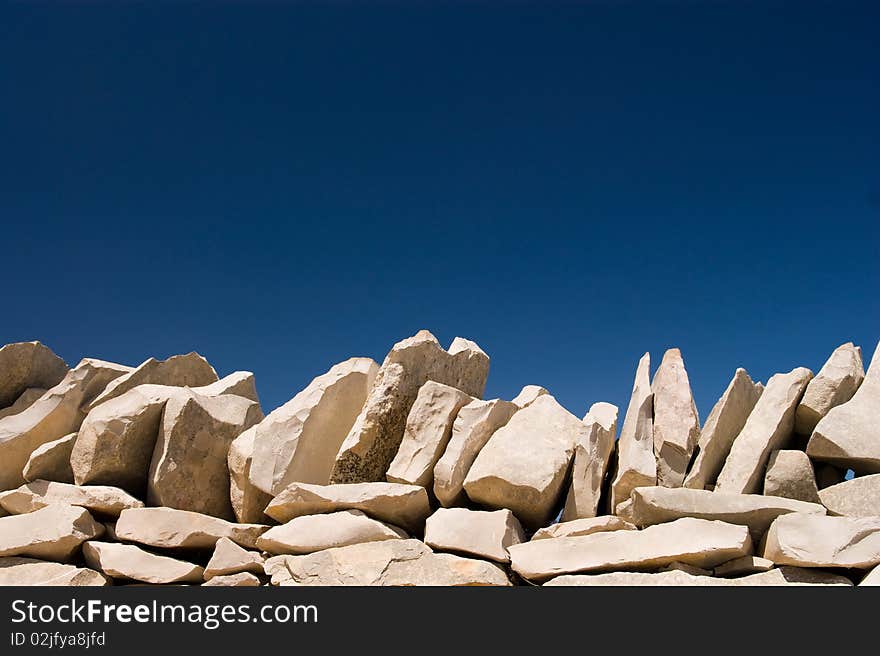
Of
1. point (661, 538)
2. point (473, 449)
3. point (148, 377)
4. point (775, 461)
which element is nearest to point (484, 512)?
point (473, 449)

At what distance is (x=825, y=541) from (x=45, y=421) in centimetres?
700

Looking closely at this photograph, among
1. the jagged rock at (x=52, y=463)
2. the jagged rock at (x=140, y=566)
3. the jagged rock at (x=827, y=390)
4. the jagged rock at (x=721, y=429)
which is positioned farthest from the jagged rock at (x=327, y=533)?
the jagged rock at (x=827, y=390)

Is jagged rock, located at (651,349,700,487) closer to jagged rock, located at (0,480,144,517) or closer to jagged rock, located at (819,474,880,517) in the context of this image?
jagged rock, located at (819,474,880,517)

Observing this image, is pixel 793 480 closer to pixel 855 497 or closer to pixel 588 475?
pixel 855 497

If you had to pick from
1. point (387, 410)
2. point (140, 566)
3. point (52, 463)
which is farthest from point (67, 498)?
point (387, 410)

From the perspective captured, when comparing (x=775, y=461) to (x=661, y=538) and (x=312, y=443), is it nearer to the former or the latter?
(x=661, y=538)

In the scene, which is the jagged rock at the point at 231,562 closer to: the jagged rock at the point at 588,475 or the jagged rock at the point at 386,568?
the jagged rock at the point at 386,568

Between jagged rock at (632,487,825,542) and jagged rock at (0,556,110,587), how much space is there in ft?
14.4

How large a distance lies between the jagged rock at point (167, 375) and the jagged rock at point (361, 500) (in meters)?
2.51

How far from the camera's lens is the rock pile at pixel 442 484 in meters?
5.42

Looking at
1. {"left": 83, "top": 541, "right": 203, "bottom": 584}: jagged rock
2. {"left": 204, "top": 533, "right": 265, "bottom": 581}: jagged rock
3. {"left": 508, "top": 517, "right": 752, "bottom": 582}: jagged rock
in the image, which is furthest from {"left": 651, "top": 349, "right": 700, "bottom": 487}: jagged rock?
{"left": 83, "top": 541, "right": 203, "bottom": 584}: jagged rock
